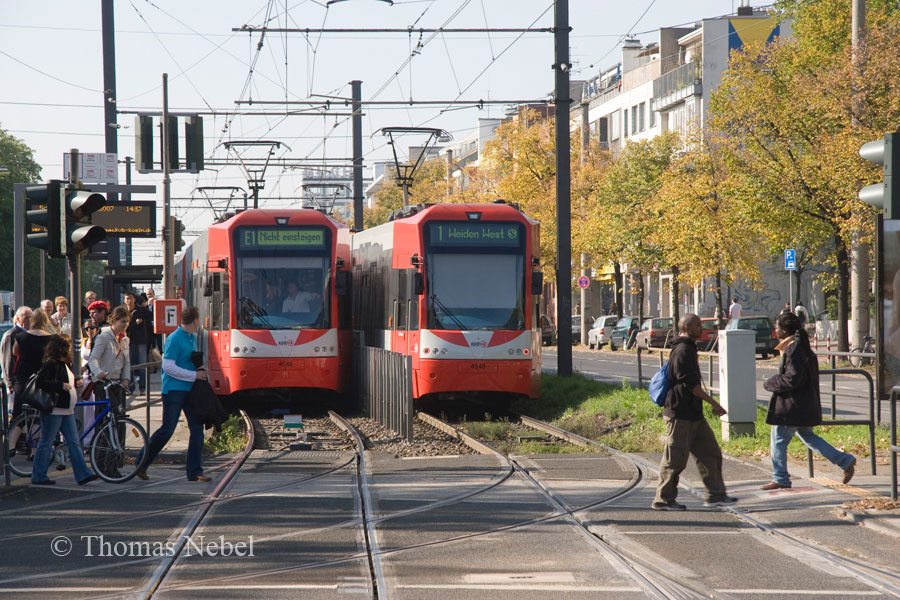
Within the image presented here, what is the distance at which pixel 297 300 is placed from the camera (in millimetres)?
21000

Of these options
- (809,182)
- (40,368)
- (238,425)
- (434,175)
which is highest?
(434,175)

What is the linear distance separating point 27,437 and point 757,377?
19466mm

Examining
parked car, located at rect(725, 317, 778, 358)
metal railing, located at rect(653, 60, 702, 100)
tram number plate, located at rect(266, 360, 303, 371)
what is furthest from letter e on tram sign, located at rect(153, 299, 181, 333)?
metal railing, located at rect(653, 60, 702, 100)

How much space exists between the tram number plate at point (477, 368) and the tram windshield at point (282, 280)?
2.95 metres

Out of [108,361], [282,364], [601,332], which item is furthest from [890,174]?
[601,332]

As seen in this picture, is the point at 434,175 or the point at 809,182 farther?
the point at 434,175

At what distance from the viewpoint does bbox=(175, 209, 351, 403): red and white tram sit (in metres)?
20.6

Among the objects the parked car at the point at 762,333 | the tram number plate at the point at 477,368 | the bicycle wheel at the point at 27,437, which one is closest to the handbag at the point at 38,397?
the bicycle wheel at the point at 27,437

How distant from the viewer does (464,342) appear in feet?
63.7

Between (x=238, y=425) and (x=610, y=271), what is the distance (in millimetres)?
48130

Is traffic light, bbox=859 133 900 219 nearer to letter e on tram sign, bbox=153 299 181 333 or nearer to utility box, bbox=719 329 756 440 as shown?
utility box, bbox=719 329 756 440

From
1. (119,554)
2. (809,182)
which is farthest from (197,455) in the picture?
(809,182)

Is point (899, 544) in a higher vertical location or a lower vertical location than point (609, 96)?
lower

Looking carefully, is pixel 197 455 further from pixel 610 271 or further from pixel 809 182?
pixel 610 271
